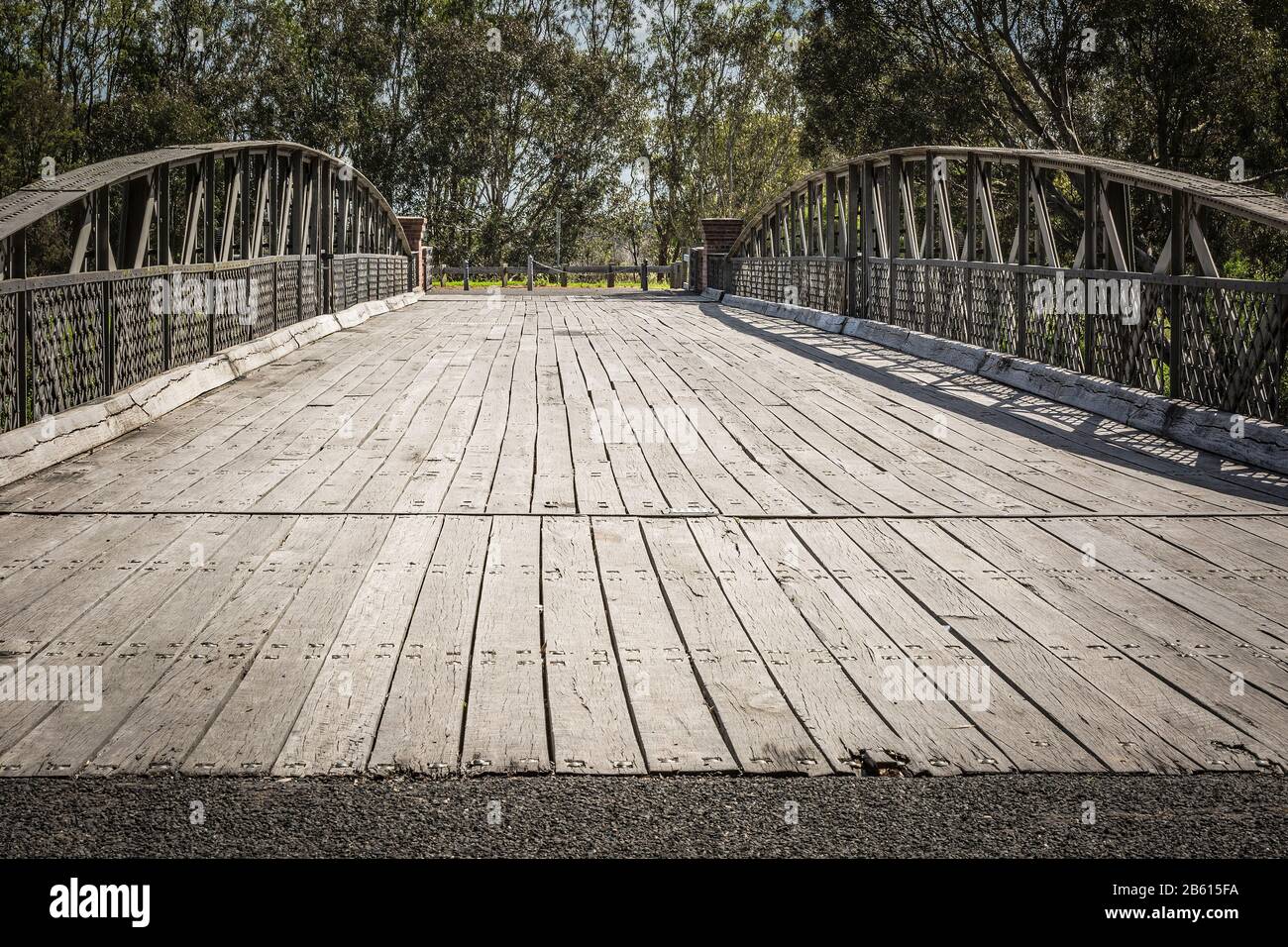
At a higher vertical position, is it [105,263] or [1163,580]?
[105,263]

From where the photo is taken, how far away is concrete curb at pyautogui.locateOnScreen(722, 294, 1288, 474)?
6836mm

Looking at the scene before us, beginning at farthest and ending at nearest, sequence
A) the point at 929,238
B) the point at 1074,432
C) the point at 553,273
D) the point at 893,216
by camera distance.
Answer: the point at 553,273
the point at 893,216
the point at 929,238
the point at 1074,432

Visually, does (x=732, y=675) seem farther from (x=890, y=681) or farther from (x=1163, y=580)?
(x=1163, y=580)

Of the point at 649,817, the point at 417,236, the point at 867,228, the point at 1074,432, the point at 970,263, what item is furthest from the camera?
the point at 417,236

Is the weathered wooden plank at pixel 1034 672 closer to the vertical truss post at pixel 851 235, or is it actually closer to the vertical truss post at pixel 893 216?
the vertical truss post at pixel 893 216

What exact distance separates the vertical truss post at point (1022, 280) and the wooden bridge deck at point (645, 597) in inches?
86.2

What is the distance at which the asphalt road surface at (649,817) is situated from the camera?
2582 mm

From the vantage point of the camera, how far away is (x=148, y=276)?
28.5 ft

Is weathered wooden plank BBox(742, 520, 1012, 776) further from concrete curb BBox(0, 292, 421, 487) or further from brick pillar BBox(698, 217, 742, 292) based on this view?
brick pillar BBox(698, 217, 742, 292)

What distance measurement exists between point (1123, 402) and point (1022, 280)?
2403 mm

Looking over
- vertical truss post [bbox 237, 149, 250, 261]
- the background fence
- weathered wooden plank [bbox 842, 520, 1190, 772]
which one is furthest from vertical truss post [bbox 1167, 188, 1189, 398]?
the background fence

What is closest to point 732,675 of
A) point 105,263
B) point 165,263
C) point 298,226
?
point 105,263

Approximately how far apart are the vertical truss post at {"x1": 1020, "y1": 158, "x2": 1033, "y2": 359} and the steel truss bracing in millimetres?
6640

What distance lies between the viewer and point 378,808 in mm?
2734
